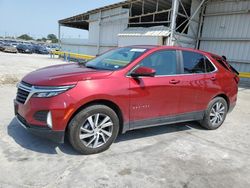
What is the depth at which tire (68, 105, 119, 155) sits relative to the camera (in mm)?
3268

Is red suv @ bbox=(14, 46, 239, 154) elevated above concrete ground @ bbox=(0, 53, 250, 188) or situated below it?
above

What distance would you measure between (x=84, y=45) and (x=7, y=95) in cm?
1815

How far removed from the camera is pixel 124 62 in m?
3.86

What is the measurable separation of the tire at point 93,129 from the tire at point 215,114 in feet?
7.57

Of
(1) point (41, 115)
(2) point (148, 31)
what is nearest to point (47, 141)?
(1) point (41, 115)

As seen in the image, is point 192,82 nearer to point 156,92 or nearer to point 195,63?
point 195,63

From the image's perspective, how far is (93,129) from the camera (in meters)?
3.43

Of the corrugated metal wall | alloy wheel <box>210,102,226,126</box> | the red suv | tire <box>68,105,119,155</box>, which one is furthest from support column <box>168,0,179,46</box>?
tire <box>68,105,119,155</box>

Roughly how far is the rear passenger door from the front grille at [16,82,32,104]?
2.62 metres

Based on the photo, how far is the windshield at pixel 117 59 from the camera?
385 centimetres

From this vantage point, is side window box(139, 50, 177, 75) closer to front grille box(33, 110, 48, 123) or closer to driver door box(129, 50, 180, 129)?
driver door box(129, 50, 180, 129)

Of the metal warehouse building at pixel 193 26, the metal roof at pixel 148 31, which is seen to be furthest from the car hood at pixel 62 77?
the metal roof at pixel 148 31

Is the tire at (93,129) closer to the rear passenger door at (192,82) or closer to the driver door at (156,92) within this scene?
the driver door at (156,92)

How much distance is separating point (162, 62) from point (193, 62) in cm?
86
